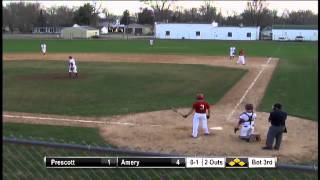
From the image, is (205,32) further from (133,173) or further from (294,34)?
(133,173)

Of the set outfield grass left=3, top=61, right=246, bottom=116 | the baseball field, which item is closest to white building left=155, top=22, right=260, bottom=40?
the baseball field

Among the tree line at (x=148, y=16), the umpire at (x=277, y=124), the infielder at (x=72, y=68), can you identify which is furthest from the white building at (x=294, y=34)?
the umpire at (x=277, y=124)

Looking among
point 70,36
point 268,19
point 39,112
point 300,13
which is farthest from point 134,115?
point 300,13

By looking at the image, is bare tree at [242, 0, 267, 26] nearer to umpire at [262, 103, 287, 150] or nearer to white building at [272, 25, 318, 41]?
white building at [272, 25, 318, 41]

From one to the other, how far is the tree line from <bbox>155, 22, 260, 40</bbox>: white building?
22433 millimetres

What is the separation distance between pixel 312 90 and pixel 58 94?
12.0 meters

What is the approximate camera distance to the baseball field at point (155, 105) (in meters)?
12.2

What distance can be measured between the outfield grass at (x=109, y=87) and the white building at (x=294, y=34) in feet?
186

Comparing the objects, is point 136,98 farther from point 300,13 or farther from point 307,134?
point 300,13

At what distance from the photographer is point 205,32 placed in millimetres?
91562
